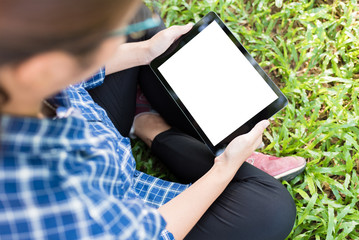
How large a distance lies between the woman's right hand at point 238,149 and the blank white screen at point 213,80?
0.07 metres

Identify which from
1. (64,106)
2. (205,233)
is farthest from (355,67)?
(64,106)

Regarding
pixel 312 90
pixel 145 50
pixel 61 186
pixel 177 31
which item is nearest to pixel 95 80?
pixel 145 50

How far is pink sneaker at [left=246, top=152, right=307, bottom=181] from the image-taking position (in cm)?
142

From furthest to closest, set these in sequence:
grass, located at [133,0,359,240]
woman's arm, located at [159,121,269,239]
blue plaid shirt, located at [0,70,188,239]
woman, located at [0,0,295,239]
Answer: grass, located at [133,0,359,240] → woman's arm, located at [159,121,269,239] → blue plaid shirt, located at [0,70,188,239] → woman, located at [0,0,295,239]

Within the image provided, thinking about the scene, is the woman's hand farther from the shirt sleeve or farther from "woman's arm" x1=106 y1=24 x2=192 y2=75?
the shirt sleeve

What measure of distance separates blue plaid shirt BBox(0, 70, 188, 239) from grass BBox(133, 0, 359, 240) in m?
0.75

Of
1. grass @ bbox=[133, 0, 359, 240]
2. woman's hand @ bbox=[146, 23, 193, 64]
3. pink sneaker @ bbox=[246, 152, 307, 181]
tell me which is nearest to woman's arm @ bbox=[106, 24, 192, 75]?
woman's hand @ bbox=[146, 23, 193, 64]

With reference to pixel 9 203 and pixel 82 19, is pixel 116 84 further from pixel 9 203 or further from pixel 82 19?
pixel 82 19

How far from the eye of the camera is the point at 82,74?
21.1 inches

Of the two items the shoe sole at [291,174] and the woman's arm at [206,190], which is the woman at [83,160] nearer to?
the woman's arm at [206,190]

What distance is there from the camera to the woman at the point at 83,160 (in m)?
0.43

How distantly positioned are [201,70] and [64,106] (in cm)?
64

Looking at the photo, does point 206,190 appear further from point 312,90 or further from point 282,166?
A: point 312,90

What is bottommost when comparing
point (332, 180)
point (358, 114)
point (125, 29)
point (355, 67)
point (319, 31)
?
point (332, 180)
